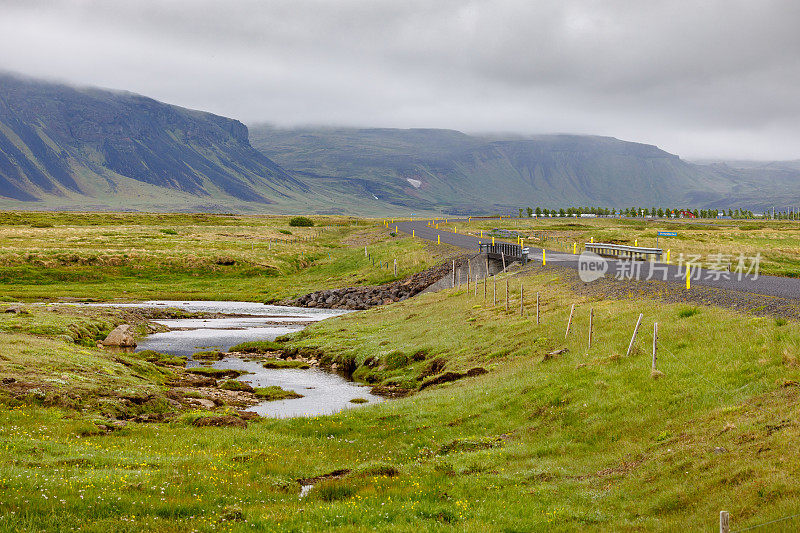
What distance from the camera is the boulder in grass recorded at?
5491cm

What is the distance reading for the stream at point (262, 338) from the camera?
37.8 metres

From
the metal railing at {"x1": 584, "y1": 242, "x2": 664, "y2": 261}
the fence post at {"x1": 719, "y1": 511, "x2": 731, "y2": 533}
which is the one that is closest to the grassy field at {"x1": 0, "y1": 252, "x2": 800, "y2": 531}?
the fence post at {"x1": 719, "y1": 511, "x2": 731, "y2": 533}

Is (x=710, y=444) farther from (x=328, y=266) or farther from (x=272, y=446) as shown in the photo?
(x=328, y=266)

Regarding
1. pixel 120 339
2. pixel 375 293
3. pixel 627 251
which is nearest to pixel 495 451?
pixel 120 339

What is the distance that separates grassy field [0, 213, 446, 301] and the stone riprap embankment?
454cm

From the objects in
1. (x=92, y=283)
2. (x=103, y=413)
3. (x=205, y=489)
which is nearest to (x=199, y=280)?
(x=92, y=283)

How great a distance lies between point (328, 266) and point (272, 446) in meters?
92.8

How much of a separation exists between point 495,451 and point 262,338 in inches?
1753

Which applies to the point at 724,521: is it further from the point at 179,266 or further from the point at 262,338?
the point at 179,266

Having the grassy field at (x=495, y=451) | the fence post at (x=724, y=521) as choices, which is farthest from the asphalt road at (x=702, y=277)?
the fence post at (x=724, y=521)

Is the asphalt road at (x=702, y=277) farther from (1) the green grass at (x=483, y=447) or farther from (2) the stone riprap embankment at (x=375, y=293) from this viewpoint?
(2) the stone riprap embankment at (x=375, y=293)

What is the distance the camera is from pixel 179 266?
11162cm

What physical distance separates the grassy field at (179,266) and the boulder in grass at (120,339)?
107 ft

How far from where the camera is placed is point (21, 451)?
19.7 meters
